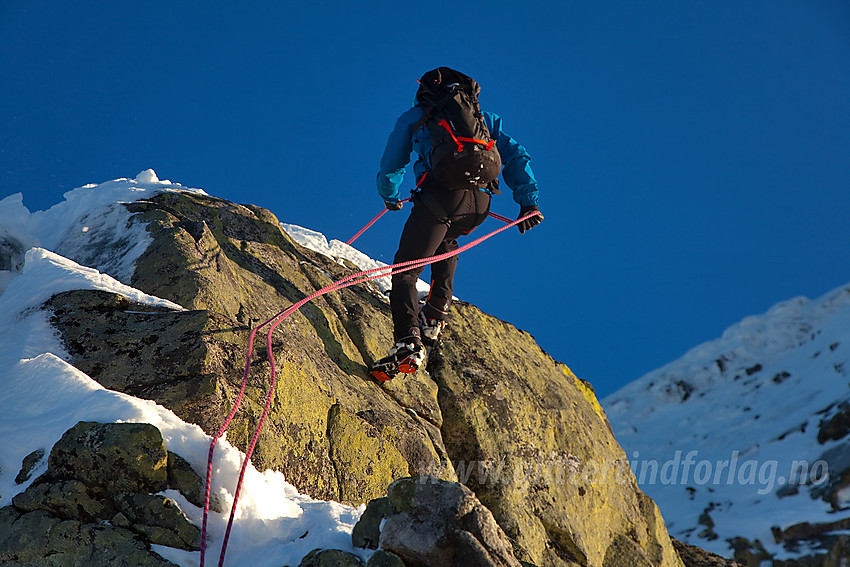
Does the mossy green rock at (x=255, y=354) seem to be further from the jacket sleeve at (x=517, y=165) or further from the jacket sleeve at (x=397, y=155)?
the jacket sleeve at (x=517, y=165)

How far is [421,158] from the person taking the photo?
8.30 meters

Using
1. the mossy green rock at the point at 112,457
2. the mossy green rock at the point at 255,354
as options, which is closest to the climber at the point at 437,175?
the mossy green rock at the point at 255,354

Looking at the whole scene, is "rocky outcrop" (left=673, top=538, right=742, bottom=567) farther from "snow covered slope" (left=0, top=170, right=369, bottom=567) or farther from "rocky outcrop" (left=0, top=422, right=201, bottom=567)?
"rocky outcrop" (left=0, top=422, right=201, bottom=567)

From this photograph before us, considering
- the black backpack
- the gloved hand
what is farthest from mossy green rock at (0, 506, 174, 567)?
the gloved hand

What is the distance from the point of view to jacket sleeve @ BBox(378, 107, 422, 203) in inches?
318

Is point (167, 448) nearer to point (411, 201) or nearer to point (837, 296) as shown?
point (411, 201)

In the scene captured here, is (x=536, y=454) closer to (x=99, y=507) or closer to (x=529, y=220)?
(x=529, y=220)

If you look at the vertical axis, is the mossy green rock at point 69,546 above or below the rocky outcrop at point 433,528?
below

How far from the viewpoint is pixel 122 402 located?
14.7ft

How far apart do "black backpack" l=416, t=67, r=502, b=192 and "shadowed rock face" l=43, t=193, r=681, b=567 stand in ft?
9.09

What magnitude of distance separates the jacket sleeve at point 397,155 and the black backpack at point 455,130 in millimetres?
233

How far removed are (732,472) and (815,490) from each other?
3419 cm

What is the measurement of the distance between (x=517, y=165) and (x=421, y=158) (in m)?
1.64

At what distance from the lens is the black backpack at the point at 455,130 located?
769 cm
